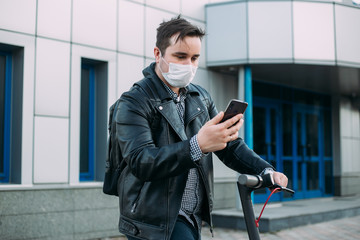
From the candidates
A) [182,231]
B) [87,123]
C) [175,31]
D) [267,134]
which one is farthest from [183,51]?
[267,134]

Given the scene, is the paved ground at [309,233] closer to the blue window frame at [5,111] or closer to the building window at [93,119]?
the building window at [93,119]

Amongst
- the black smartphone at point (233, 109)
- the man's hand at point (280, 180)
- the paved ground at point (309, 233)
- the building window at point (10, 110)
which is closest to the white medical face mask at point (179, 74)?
the black smartphone at point (233, 109)

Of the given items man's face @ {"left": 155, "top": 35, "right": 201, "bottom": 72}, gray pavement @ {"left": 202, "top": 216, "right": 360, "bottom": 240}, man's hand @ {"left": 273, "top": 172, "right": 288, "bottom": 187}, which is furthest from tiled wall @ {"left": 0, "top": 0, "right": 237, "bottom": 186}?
man's hand @ {"left": 273, "top": 172, "right": 288, "bottom": 187}

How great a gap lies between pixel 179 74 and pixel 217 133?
0.52 m

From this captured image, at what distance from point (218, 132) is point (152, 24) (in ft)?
21.0

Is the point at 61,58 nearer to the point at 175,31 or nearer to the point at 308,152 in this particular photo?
the point at 175,31

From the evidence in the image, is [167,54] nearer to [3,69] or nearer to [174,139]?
[174,139]


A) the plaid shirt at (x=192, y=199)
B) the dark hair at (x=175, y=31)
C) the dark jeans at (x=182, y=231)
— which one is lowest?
the dark jeans at (x=182, y=231)

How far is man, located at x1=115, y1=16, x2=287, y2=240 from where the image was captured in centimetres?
191

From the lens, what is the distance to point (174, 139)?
215cm

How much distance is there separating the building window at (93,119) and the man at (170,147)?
4942mm

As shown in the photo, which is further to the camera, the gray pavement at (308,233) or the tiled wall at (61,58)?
the gray pavement at (308,233)

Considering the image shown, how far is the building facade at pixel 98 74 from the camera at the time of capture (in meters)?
6.14

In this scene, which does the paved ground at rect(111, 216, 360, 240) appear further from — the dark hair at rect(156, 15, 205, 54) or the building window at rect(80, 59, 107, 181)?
the dark hair at rect(156, 15, 205, 54)
